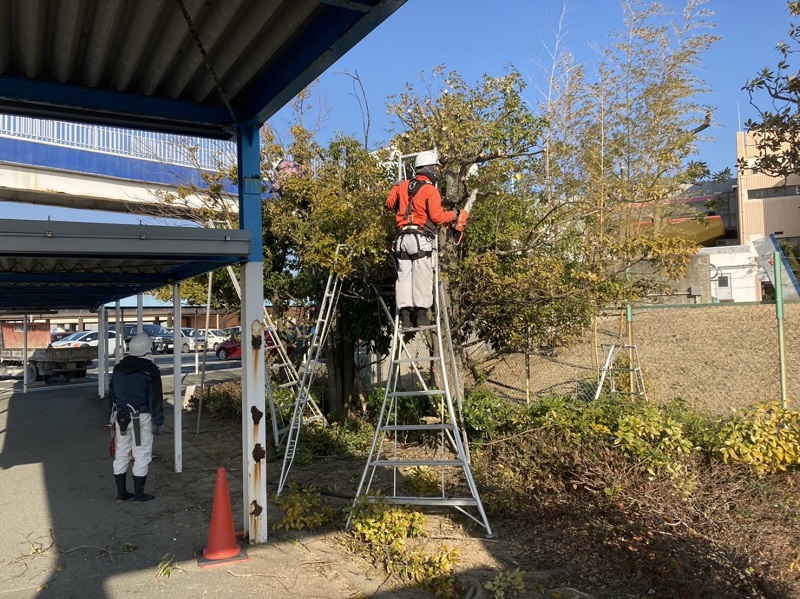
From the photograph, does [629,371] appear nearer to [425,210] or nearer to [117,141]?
[425,210]

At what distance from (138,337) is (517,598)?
4911 mm

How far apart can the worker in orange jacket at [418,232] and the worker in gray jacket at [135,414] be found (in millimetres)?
2928

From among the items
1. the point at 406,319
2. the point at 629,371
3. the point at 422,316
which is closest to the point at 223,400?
the point at 406,319

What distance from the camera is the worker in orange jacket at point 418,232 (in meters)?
6.07

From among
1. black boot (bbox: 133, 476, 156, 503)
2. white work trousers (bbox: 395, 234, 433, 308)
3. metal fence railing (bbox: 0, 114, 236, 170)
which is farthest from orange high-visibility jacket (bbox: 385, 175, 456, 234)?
metal fence railing (bbox: 0, 114, 236, 170)

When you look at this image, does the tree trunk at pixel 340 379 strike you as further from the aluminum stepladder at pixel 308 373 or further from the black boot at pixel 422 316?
the black boot at pixel 422 316

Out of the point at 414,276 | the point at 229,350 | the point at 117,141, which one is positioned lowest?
the point at 229,350

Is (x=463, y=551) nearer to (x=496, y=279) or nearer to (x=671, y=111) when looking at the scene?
(x=496, y=279)

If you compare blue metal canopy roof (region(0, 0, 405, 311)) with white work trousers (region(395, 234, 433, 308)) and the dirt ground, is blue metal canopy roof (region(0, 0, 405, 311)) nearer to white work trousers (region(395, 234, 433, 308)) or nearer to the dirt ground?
white work trousers (region(395, 234, 433, 308))

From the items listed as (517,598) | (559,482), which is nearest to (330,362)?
(559,482)

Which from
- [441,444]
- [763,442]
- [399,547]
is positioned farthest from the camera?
[441,444]

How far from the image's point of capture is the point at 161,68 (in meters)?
5.43

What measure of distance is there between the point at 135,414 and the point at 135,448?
0.36 meters

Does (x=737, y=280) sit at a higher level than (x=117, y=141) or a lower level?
lower
